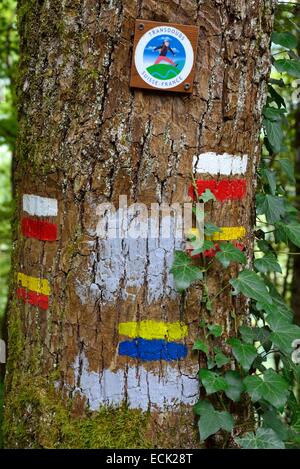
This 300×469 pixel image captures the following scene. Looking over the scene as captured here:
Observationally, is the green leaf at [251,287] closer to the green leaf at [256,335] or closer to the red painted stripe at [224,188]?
the green leaf at [256,335]

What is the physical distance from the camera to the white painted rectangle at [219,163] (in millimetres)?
1801

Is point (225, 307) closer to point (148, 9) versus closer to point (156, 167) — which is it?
point (156, 167)

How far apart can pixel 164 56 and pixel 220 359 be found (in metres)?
1.00

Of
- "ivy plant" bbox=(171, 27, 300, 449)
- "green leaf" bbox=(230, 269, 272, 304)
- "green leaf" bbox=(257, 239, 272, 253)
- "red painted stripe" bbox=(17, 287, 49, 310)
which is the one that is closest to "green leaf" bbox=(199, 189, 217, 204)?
"ivy plant" bbox=(171, 27, 300, 449)

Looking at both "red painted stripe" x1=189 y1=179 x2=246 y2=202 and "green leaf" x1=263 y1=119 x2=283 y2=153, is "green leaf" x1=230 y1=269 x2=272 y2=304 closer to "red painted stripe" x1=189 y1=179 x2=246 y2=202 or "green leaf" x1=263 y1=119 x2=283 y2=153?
"red painted stripe" x1=189 y1=179 x2=246 y2=202

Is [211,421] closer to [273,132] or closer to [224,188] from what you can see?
[224,188]

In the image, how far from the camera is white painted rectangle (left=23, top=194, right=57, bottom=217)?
→ 1.83 meters

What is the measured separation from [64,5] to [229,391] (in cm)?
137

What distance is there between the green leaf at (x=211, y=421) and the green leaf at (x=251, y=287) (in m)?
0.39

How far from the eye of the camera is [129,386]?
1.79 metres

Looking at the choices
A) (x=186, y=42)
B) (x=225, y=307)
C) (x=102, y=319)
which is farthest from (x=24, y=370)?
(x=186, y=42)

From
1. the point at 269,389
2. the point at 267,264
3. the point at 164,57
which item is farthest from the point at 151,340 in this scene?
the point at 164,57

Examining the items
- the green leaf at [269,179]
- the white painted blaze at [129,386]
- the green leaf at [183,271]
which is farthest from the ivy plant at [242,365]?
the green leaf at [269,179]
